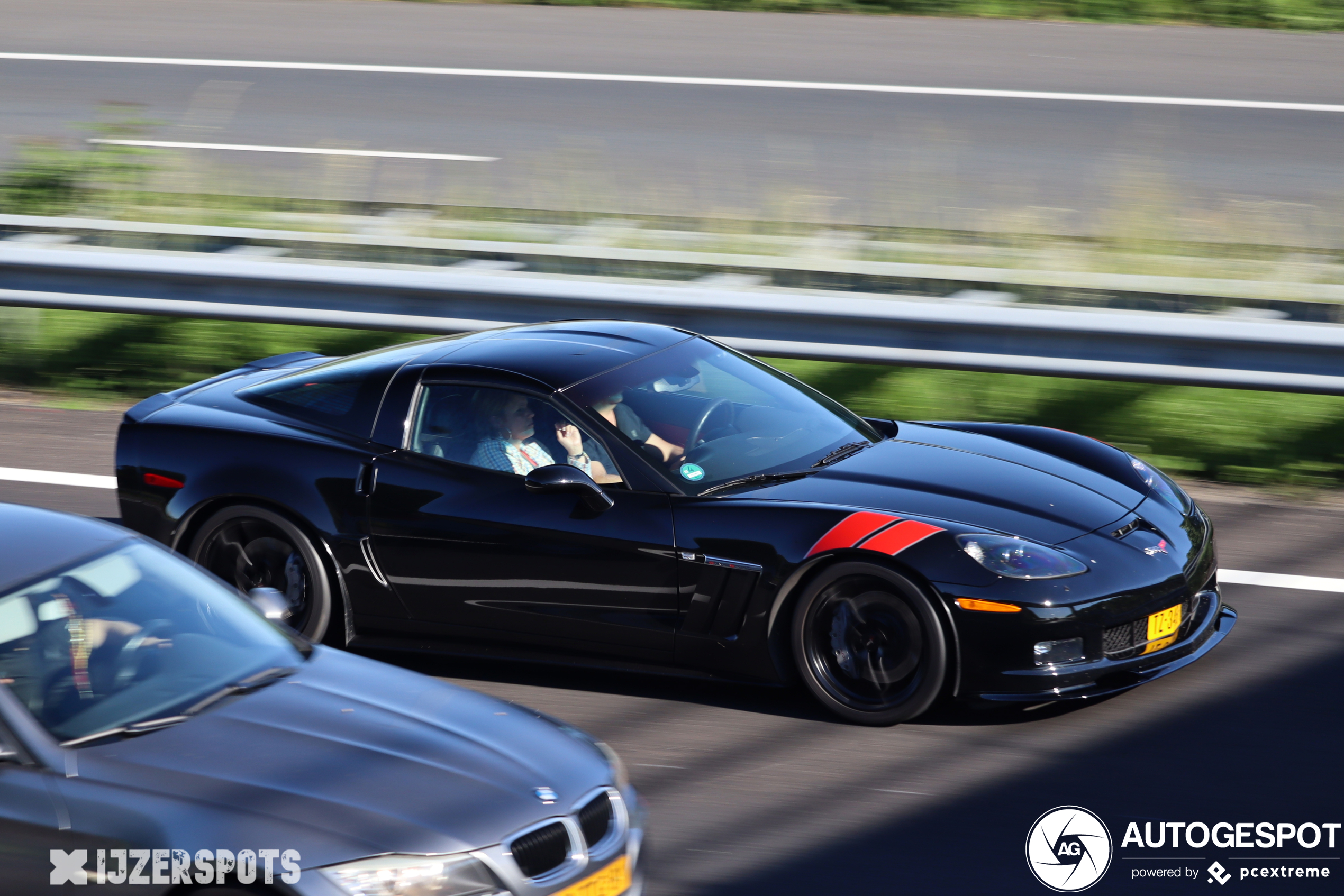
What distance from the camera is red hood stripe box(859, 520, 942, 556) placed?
16.8 ft

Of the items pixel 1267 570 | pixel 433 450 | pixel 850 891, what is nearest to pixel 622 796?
pixel 850 891

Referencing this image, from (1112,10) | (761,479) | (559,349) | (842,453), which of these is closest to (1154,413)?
(842,453)

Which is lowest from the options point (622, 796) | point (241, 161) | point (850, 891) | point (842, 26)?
point (850, 891)

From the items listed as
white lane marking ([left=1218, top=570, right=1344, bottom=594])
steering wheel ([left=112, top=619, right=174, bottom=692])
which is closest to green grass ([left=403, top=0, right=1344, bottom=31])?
white lane marking ([left=1218, top=570, right=1344, bottom=594])

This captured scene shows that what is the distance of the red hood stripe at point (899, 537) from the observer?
5117mm

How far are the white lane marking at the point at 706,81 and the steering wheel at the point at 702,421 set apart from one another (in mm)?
9169

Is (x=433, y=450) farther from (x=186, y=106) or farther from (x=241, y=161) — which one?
(x=186, y=106)

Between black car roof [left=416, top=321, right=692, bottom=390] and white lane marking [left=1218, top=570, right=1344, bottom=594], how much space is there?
2528 mm

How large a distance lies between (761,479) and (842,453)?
44 cm

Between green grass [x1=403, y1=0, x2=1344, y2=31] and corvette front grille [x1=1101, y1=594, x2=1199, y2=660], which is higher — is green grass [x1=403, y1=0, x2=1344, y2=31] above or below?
above

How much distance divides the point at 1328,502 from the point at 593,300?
12.5 feet

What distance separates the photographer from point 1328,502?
747cm

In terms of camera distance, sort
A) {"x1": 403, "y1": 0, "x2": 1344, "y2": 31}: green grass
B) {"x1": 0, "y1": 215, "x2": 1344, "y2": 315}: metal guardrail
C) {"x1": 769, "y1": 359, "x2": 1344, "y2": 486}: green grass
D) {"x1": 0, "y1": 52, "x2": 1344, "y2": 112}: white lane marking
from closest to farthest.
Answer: {"x1": 769, "y1": 359, "x2": 1344, "y2": 486}: green grass
{"x1": 0, "y1": 215, "x2": 1344, "y2": 315}: metal guardrail
{"x1": 0, "y1": 52, "x2": 1344, "y2": 112}: white lane marking
{"x1": 403, "y1": 0, "x2": 1344, "y2": 31}: green grass

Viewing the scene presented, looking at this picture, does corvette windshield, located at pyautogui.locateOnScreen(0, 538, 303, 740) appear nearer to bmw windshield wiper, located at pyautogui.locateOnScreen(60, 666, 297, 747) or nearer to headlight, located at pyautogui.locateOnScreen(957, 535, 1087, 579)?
bmw windshield wiper, located at pyautogui.locateOnScreen(60, 666, 297, 747)
